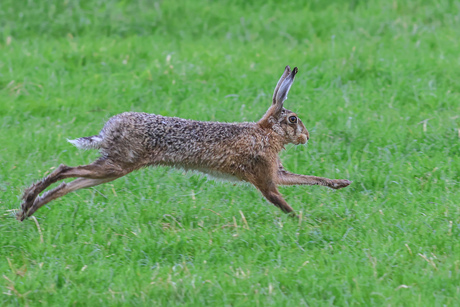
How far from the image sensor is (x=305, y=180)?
19.7 ft

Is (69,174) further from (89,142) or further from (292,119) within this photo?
Answer: (292,119)

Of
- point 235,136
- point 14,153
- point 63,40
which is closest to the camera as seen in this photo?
point 235,136

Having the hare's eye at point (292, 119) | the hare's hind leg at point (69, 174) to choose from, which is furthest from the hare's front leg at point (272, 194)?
the hare's hind leg at point (69, 174)

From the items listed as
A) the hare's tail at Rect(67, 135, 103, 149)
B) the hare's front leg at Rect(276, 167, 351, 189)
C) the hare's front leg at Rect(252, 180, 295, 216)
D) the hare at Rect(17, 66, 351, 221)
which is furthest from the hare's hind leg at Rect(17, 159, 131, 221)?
the hare's front leg at Rect(276, 167, 351, 189)

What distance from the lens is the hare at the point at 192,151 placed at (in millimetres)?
5461

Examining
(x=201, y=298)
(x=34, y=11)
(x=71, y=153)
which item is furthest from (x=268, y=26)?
(x=201, y=298)

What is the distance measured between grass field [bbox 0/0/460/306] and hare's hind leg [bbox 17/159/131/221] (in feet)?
0.52

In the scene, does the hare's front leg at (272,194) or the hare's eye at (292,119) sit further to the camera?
the hare's eye at (292,119)

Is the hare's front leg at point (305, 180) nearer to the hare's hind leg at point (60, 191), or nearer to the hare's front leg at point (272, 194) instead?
the hare's front leg at point (272, 194)

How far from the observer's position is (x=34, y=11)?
10.6m

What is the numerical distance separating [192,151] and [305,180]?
1.08m

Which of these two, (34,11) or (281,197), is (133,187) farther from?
(34,11)

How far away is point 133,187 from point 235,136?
1.11 meters

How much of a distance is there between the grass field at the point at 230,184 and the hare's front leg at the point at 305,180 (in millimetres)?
118
